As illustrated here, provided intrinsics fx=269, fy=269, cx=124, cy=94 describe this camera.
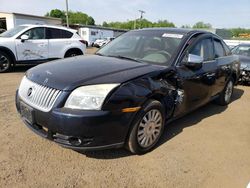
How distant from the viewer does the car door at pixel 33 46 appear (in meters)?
8.91

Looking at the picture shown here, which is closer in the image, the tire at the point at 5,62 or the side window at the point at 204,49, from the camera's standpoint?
the side window at the point at 204,49

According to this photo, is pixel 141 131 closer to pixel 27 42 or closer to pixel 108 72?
pixel 108 72

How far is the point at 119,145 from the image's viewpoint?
3.14 meters

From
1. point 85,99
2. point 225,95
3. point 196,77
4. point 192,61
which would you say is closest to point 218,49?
point 225,95

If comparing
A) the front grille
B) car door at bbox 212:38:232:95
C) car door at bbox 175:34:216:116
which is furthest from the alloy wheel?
car door at bbox 212:38:232:95

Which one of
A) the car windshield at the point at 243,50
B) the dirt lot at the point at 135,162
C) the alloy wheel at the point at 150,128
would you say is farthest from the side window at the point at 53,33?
the alloy wheel at the point at 150,128

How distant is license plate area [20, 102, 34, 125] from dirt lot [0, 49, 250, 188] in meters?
0.46

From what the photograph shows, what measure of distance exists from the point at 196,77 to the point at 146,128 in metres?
1.39

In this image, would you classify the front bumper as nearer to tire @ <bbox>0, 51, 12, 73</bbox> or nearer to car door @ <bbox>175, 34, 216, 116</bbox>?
car door @ <bbox>175, 34, 216, 116</bbox>

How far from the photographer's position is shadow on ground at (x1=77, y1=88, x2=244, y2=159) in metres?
3.45

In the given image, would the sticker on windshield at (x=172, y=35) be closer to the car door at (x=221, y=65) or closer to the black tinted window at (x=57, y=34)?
the car door at (x=221, y=65)

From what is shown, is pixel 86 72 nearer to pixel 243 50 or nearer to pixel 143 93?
pixel 143 93

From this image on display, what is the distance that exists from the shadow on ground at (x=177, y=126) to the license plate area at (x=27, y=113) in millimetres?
791

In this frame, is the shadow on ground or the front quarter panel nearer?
the front quarter panel
